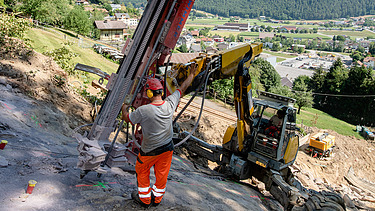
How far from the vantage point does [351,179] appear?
13.7 meters

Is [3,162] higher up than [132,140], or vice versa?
[132,140]

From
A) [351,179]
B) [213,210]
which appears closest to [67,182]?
[213,210]

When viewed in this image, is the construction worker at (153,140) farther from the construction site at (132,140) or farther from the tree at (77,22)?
the tree at (77,22)

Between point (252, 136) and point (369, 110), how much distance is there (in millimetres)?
36526

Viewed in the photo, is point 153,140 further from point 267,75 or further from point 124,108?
point 267,75

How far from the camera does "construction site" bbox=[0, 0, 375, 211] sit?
4.23m

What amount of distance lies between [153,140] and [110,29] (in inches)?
2649

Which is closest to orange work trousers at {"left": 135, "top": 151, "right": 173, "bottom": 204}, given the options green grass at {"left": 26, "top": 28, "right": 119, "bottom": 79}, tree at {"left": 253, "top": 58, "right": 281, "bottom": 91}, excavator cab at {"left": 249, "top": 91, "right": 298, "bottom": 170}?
excavator cab at {"left": 249, "top": 91, "right": 298, "bottom": 170}

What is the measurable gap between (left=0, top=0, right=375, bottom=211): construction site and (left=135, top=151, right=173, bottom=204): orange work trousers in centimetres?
24

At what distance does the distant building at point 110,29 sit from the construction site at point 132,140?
5927 centimetres

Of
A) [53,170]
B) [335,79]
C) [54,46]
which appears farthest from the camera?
[335,79]

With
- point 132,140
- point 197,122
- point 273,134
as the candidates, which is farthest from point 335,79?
point 132,140

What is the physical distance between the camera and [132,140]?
5.49 metres

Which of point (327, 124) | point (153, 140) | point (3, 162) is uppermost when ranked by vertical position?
point (153, 140)
